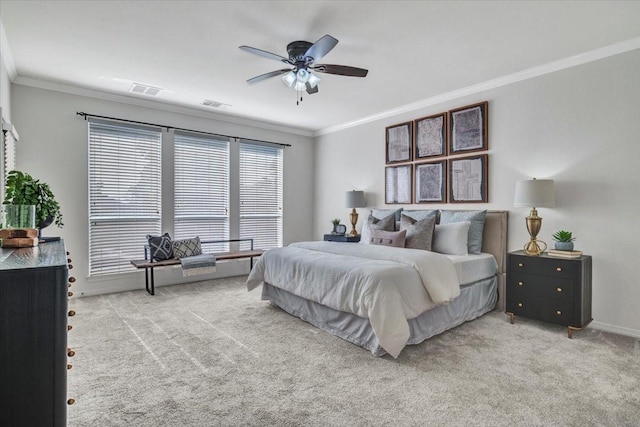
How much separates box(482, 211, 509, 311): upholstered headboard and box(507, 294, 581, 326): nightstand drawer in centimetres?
44

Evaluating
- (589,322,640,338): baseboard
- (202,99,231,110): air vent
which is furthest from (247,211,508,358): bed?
(202,99,231,110): air vent

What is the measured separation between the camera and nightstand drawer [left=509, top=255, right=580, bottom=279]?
9.99ft

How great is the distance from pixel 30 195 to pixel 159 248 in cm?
264

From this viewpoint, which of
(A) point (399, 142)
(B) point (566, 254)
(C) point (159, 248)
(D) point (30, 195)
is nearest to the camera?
(D) point (30, 195)

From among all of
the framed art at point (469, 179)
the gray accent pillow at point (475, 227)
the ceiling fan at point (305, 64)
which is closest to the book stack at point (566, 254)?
the gray accent pillow at point (475, 227)

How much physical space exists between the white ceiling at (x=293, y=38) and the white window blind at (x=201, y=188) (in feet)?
3.90

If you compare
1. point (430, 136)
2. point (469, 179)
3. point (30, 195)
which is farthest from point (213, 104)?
point (469, 179)

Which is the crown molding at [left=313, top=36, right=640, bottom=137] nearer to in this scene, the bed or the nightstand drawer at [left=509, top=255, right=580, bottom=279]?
the bed

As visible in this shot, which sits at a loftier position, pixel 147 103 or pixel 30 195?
pixel 147 103

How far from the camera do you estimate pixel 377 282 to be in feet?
8.71

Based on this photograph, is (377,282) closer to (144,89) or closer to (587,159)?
(587,159)

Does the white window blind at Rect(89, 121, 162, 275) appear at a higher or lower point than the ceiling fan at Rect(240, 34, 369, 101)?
lower

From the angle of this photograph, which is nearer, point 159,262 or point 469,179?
point 469,179

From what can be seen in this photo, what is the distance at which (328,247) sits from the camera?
3879mm
